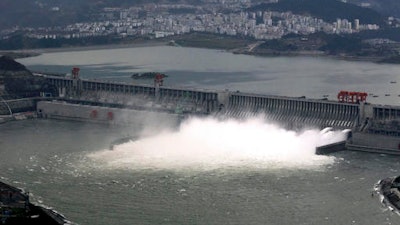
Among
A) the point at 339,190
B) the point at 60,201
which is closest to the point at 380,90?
the point at 339,190

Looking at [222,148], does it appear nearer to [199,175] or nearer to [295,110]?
[199,175]

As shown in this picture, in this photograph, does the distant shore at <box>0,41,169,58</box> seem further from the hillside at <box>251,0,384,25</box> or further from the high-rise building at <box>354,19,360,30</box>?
the hillside at <box>251,0,384,25</box>

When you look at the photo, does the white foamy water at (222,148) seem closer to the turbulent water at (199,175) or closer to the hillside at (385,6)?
the turbulent water at (199,175)

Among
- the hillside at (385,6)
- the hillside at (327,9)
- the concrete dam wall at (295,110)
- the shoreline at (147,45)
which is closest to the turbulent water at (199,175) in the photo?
the concrete dam wall at (295,110)

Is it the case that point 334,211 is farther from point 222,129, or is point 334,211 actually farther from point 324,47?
point 324,47

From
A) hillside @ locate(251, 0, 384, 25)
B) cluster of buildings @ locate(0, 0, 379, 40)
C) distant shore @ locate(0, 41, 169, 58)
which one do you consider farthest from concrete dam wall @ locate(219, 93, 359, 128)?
hillside @ locate(251, 0, 384, 25)

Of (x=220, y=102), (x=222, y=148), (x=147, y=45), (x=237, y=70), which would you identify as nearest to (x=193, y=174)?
(x=222, y=148)
